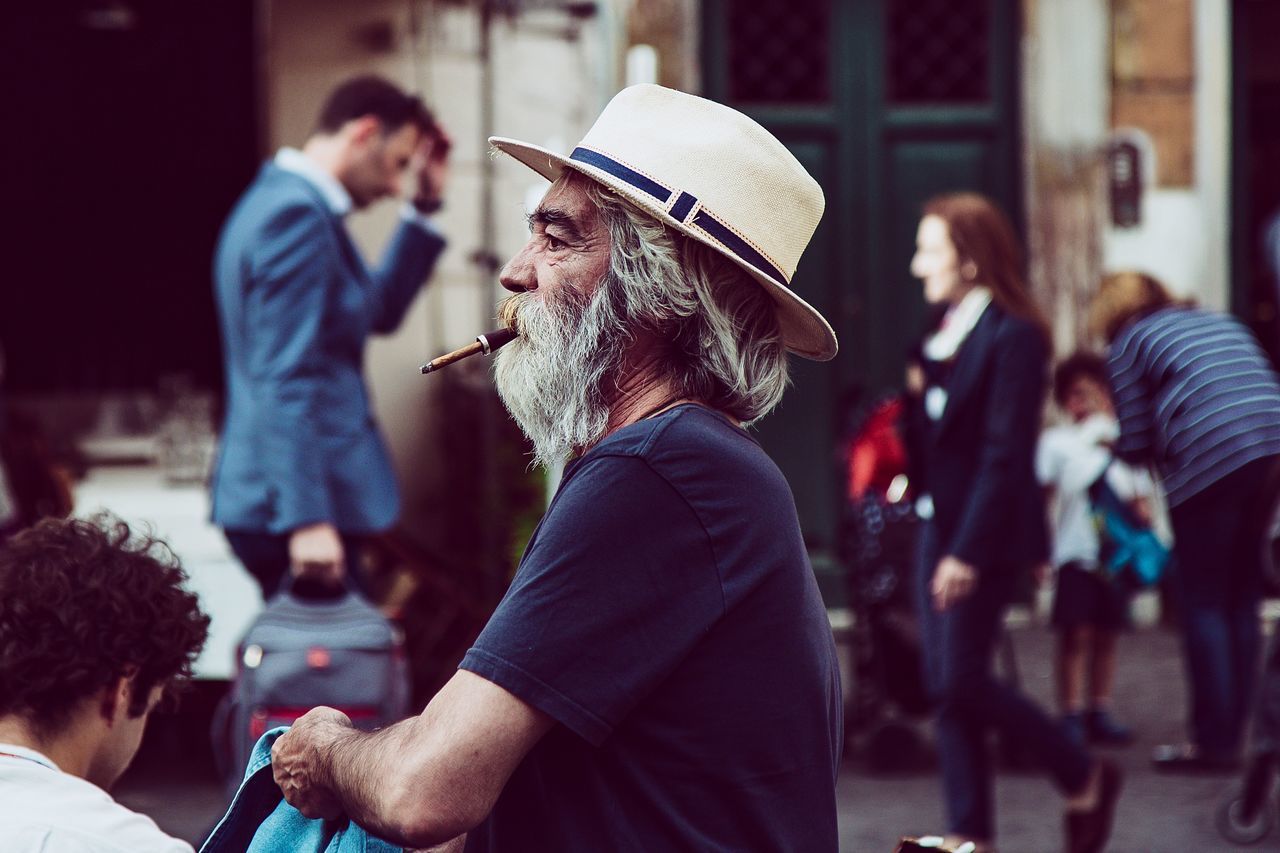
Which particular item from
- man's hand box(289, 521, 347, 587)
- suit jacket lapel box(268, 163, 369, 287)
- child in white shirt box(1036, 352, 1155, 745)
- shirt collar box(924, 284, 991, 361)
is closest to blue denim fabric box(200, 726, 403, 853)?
man's hand box(289, 521, 347, 587)

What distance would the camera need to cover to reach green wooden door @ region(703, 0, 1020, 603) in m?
8.95

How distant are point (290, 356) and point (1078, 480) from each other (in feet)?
11.5

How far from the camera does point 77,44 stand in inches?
297

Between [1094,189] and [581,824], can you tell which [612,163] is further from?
[1094,189]

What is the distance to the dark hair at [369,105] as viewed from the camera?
190 inches

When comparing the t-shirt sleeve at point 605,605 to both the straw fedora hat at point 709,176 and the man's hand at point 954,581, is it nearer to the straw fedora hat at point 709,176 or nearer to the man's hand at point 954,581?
the straw fedora hat at point 709,176

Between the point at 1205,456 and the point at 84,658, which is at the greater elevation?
the point at 84,658

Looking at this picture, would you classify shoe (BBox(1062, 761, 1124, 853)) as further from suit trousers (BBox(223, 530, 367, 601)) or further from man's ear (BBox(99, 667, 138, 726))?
man's ear (BBox(99, 667, 138, 726))

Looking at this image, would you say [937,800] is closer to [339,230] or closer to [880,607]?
[880,607]

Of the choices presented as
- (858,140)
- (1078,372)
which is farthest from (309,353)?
(858,140)

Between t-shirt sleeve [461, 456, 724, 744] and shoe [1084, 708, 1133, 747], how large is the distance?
5042 millimetres

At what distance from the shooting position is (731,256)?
79.7 inches

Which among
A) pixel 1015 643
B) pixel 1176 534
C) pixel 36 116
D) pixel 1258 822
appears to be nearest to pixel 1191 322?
pixel 1176 534

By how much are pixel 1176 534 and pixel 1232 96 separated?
4.05m
